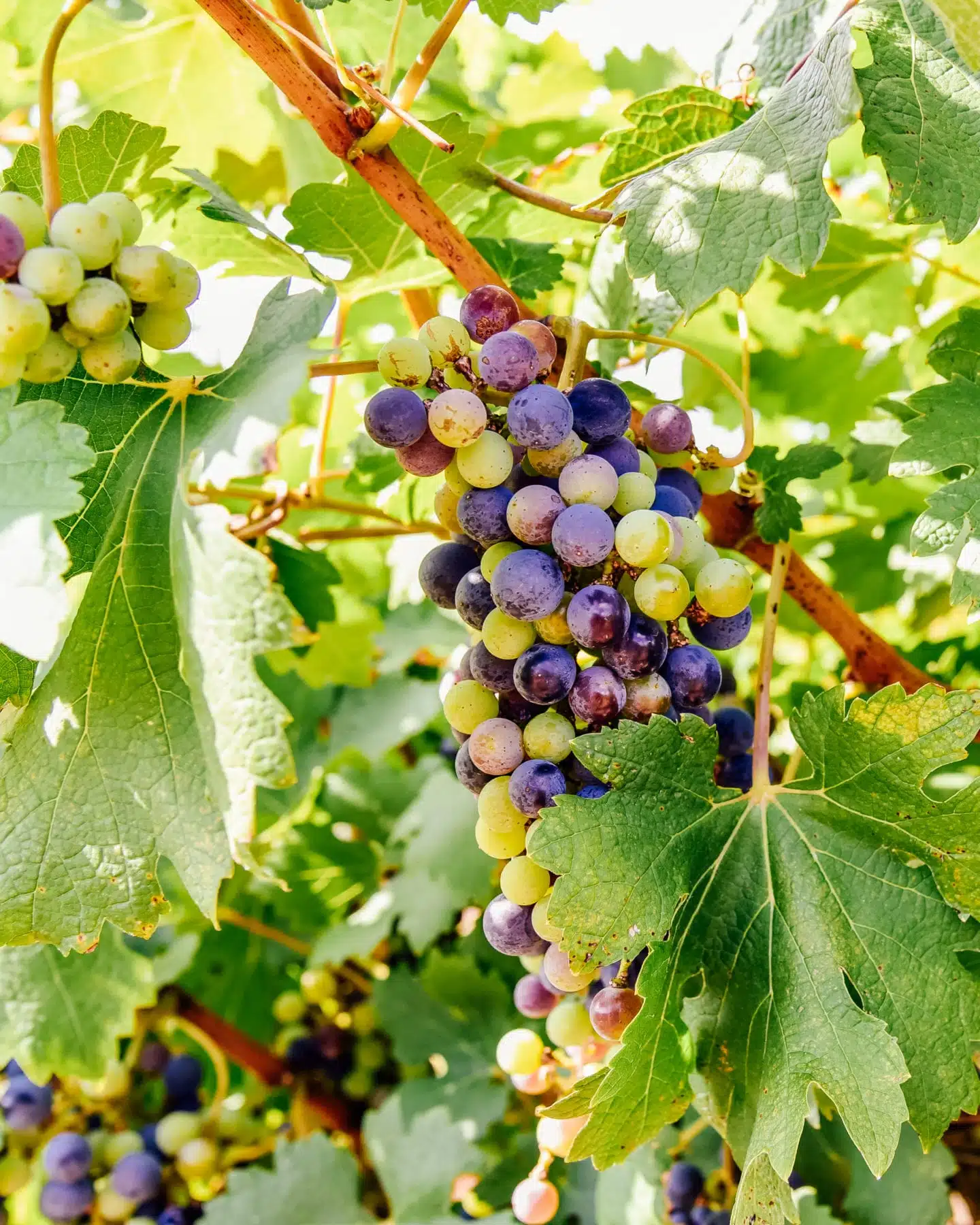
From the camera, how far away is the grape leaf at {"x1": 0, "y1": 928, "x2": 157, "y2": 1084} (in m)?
1.33

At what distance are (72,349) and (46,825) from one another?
15.2 inches

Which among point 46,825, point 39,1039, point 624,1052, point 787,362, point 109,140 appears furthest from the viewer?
point 787,362

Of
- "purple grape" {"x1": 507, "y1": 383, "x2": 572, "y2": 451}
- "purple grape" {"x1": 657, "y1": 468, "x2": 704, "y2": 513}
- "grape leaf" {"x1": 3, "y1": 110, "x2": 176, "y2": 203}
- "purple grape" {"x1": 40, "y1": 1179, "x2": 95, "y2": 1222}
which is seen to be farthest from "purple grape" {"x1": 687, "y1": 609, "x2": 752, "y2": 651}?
"purple grape" {"x1": 40, "y1": 1179, "x2": 95, "y2": 1222}

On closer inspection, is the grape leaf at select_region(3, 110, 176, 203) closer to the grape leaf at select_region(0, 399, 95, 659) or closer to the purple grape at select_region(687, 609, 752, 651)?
the grape leaf at select_region(0, 399, 95, 659)

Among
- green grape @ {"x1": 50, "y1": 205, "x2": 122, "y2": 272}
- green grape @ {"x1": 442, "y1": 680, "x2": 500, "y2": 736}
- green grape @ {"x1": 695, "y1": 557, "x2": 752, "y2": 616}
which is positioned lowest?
green grape @ {"x1": 442, "y1": 680, "x2": 500, "y2": 736}

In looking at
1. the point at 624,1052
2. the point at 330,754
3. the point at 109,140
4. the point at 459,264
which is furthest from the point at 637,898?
the point at 330,754

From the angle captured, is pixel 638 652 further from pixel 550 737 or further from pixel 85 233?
pixel 85 233

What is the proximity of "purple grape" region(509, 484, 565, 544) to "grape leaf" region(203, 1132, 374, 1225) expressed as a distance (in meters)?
0.95

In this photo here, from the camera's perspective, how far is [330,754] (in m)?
1.77

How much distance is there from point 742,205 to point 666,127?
0.90 ft

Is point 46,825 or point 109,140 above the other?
point 109,140

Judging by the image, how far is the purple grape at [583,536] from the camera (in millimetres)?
799

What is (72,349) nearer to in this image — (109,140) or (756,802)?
(109,140)

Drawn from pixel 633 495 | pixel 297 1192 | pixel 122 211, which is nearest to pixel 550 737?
pixel 633 495
